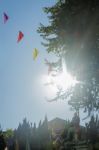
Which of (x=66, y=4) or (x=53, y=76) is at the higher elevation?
(x=66, y=4)

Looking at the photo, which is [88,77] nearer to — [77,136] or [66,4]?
[66,4]

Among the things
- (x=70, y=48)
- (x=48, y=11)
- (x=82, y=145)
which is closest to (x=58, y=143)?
(x=82, y=145)

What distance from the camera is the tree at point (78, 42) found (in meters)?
16.3

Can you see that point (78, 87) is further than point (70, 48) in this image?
Yes

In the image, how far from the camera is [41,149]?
23.4 meters

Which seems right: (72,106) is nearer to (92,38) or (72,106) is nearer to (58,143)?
(58,143)

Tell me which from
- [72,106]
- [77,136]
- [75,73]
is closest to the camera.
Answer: [75,73]

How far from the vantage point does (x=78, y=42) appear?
55.3ft

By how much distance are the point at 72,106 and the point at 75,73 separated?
248 cm

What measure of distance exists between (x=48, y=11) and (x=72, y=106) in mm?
5765

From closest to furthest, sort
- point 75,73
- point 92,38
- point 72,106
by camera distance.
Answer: point 92,38 < point 75,73 < point 72,106

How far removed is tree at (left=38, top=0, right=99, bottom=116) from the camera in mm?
16297

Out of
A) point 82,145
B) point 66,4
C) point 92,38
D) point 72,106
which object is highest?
point 66,4

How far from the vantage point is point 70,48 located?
17031 mm
